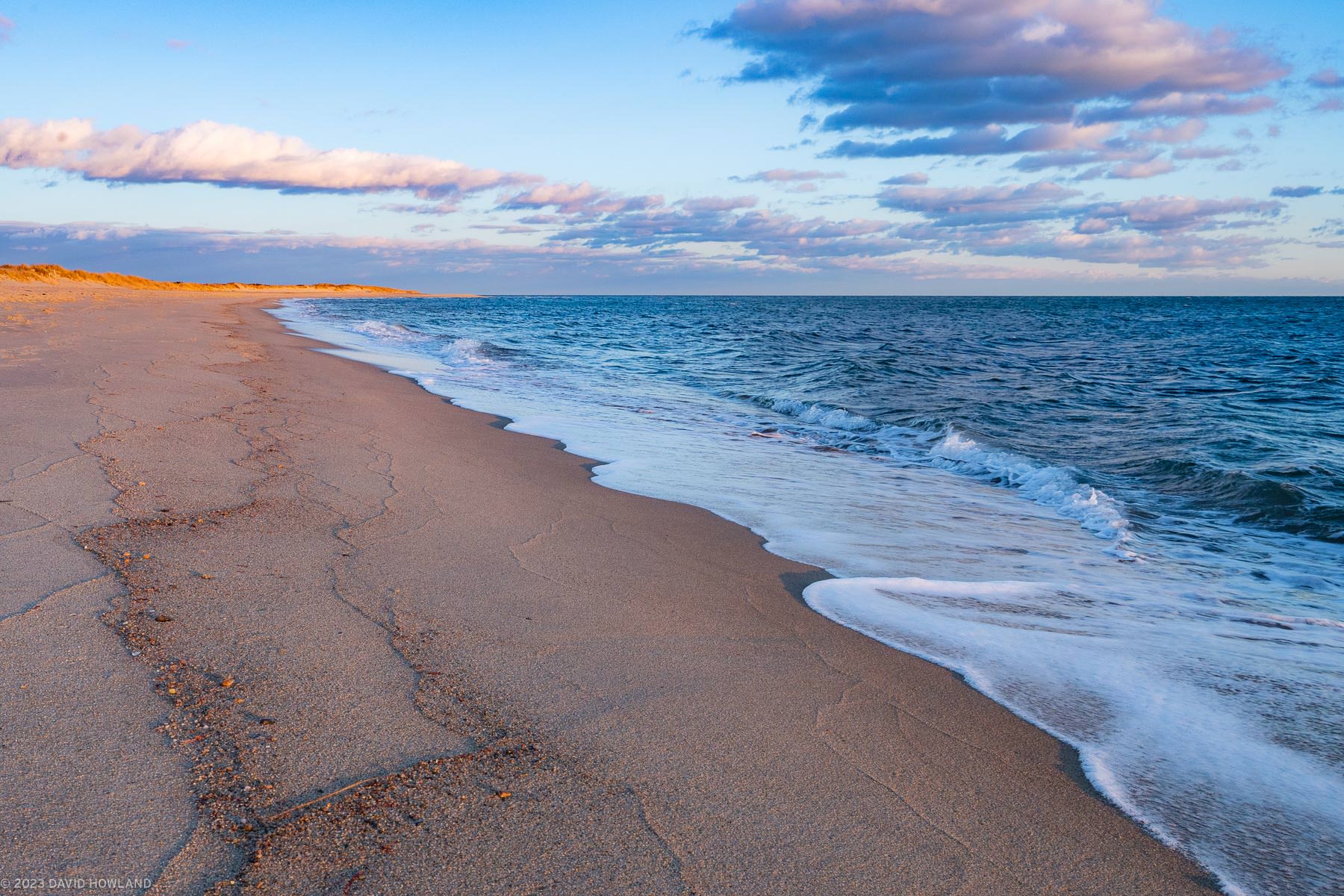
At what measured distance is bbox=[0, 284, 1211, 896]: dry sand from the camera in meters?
1.97

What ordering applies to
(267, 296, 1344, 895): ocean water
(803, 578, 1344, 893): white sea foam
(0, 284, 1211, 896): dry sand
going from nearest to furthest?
1. (0, 284, 1211, 896): dry sand
2. (803, 578, 1344, 893): white sea foam
3. (267, 296, 1344, 895): ocean water

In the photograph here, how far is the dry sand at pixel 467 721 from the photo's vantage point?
1975 millimetres

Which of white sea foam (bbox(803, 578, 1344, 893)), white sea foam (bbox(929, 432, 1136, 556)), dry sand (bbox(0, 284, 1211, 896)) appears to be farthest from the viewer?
white sea foam (bbox(929, 432, 1136, 556))

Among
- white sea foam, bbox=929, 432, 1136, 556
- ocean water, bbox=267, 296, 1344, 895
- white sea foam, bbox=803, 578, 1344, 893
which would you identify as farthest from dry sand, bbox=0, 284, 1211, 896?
white sea foam, bbox=929, 432, 1136, 556

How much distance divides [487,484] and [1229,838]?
15.7 feet

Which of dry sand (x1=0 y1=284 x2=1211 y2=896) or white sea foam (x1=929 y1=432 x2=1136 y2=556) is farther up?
dry sand (x1=0 y1=284 x2=1211 y2=896)

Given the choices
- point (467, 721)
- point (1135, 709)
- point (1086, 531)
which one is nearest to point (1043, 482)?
point (1086, 531)

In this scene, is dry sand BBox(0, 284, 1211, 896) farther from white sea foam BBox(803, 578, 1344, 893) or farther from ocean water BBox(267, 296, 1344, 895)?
ocean water BBox(267, 296, 1344, 895)

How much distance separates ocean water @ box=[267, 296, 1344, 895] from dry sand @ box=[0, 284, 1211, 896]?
36 cm

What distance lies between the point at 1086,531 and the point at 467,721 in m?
5.50

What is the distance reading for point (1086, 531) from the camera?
6324mm

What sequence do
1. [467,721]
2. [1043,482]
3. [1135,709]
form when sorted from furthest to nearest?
[1043,482]
[1135,709]
[467,721]

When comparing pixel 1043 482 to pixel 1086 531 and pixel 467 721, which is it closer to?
pixel 1086 531

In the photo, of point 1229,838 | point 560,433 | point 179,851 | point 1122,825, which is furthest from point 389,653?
point 560,433
